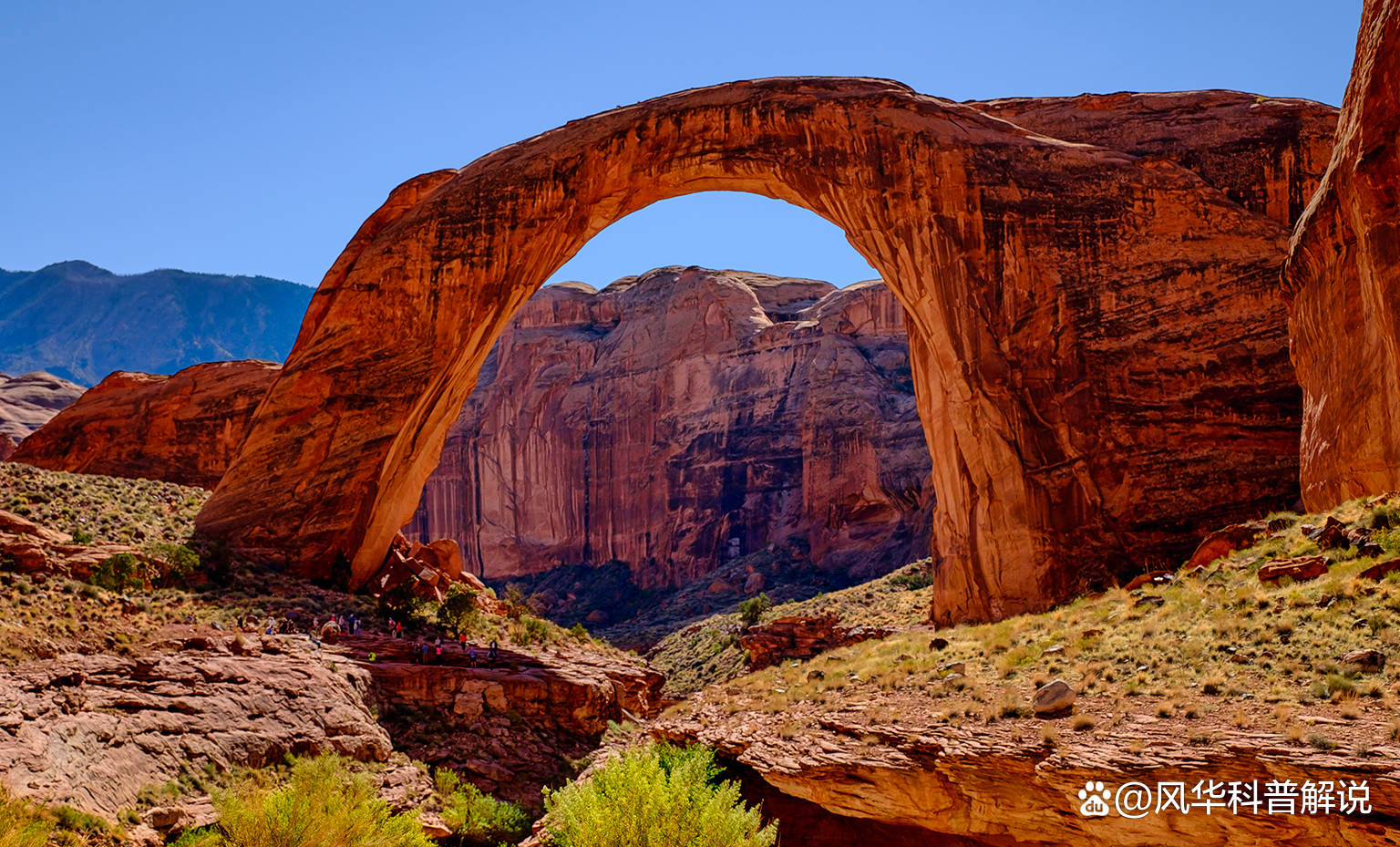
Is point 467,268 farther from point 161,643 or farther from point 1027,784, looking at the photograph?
point 1027,784

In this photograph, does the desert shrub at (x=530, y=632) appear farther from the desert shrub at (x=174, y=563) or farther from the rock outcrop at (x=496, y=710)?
the desert shrub at (x=174, y=563)

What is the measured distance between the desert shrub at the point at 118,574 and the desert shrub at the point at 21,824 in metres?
8.66

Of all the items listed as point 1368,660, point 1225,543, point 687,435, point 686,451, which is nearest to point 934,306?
point 1225,543

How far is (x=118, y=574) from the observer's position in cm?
2102

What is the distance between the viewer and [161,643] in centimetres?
1858

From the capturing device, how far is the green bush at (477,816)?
17109 millimetres

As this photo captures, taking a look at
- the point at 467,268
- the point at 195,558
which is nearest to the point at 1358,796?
the point at 195,558

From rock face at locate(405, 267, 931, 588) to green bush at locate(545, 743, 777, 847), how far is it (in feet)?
124

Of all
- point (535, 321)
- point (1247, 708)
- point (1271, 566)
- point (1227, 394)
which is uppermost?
point (535, 321)

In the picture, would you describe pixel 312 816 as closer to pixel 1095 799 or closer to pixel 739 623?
pixel 1095 799

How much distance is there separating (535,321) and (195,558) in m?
54.6

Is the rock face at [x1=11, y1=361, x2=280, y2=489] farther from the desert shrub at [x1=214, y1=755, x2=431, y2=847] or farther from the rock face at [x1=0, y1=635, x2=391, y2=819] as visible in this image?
the desert shrub at [x1=214, y1=755, x2=431, y2=847]

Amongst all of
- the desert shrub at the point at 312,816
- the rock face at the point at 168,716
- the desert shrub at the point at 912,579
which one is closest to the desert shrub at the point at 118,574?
the rock face at the point at 168,716

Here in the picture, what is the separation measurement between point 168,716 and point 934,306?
1635 centimetres
